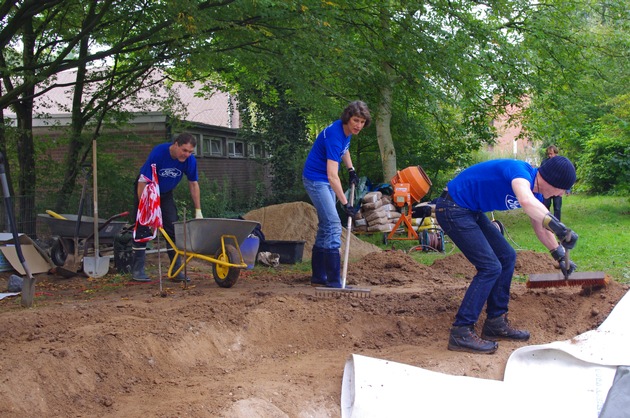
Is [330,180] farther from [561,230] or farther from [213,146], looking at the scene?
[213,146]

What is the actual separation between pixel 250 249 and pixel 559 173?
5456 millimetres

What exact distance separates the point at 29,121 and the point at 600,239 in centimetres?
1118

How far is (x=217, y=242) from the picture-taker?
726 cm

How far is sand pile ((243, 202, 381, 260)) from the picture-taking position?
38.0ft

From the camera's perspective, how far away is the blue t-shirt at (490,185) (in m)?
4.60

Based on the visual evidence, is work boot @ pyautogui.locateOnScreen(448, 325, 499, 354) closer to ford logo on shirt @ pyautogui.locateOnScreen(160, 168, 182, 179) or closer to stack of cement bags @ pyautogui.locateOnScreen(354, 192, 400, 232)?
ford logo on shirt @ pyautogui.locateOnScreen(160, 168, 182, 179)

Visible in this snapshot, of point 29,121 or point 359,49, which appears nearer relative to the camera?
point 359,49

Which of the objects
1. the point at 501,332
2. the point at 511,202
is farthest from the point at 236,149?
the point at 511,202

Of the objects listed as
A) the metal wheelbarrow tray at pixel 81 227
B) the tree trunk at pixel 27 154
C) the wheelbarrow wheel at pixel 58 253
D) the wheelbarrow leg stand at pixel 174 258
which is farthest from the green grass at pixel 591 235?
the tree trunk at pixel 27 154

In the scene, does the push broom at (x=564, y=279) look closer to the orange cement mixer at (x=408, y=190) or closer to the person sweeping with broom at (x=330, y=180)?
the person sweeping with broom at (x=330, y=180)

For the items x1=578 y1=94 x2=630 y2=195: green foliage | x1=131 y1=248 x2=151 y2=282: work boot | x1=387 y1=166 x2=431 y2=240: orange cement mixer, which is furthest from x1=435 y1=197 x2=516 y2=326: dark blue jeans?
x1=578 y1=94 x2=630 y2=195: green foliage

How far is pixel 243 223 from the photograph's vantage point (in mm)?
7164

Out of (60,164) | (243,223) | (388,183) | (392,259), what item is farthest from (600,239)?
(60,164)

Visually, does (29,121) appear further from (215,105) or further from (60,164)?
(215,105)
